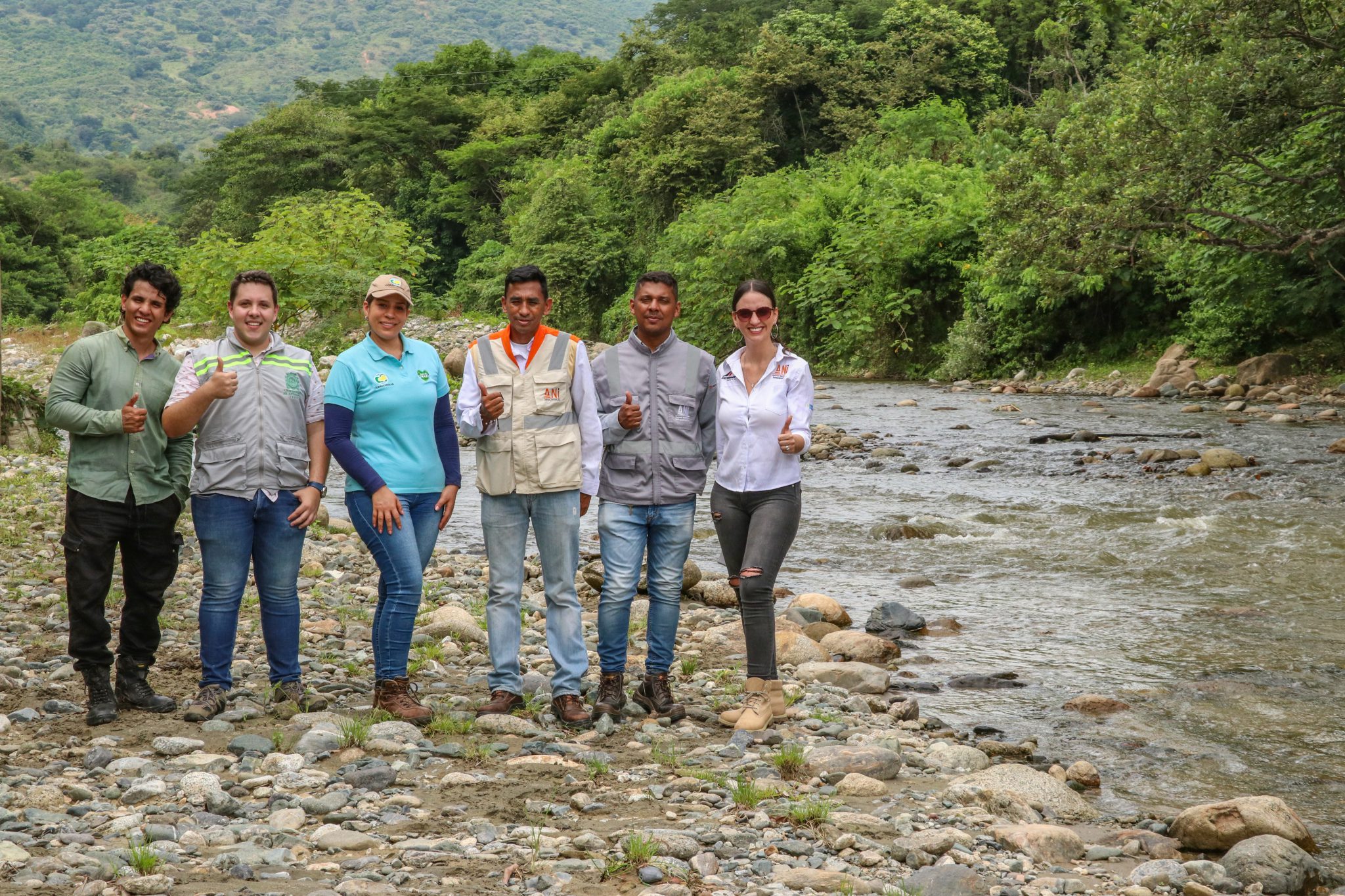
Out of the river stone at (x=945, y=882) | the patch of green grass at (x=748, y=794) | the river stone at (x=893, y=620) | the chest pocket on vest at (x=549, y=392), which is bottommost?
the river stone at (x=893, y=620)

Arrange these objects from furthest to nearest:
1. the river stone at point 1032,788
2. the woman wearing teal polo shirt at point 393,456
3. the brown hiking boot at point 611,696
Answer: the brown hiking boot at point 611,696
the woman wearing teal polo shirt at point 393,456
the river stone at point 1032,788

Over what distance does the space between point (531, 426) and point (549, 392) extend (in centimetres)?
18

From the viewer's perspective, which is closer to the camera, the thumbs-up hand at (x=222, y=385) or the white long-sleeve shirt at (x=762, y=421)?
the thumbs-up hand at (x=222, y=385)

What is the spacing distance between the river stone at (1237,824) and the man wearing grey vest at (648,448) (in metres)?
2.45

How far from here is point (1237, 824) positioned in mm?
4598

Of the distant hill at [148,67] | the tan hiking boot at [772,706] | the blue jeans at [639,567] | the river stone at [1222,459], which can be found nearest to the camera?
the blue jeans at [639,567]

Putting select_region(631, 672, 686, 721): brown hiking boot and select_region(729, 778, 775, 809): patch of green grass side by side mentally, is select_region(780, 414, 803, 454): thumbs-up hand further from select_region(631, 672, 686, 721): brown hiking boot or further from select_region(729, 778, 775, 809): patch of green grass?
select_region(729, 778, 775, 809): patch of green grass

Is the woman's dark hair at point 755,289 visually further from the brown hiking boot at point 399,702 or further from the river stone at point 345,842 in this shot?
the river stone at point 345,842

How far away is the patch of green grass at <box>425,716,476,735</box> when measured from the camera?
527 cm

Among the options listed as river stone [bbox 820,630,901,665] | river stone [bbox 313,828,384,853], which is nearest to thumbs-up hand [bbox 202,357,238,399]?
river stone [bbox 313,828,384,853]

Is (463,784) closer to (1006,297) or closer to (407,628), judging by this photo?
(407,628)

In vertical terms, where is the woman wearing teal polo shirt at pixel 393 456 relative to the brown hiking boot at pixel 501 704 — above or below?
above

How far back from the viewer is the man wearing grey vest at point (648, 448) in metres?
5.46

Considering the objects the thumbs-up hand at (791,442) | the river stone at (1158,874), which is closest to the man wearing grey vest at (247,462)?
the thumbs-up hand at (791,442)
